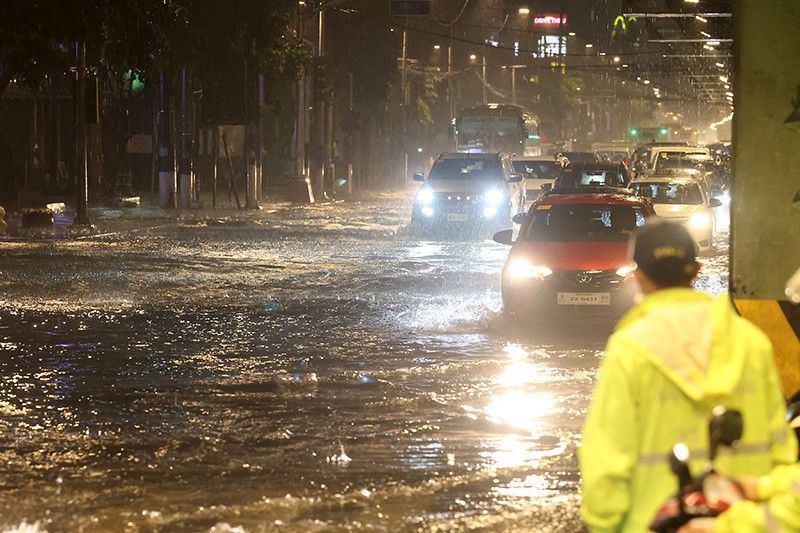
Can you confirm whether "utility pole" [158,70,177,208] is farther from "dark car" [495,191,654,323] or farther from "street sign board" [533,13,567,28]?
"street sign board" [533,13,567,28]

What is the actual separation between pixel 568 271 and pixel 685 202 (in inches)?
525

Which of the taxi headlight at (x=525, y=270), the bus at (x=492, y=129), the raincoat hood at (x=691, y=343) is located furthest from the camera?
the bus at (x=492, y=129)

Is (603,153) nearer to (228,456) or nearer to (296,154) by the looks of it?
(296,154)

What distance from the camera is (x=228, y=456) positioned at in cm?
995

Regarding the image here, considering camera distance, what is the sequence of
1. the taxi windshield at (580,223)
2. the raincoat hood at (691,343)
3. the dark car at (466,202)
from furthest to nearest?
the dark car at (466,202) → the taxi windshield at (580,223) → the raincoat hood at (691,343)

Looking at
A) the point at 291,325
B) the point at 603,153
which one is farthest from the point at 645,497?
the point at 603,153

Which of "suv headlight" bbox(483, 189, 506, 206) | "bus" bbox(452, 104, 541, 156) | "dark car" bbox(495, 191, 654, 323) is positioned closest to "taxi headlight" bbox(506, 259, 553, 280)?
"dark car" bbox(495, 191, 654, 323)

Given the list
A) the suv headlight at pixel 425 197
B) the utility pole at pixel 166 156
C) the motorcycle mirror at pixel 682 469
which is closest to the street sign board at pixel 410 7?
the utility pole at pixel 166 156

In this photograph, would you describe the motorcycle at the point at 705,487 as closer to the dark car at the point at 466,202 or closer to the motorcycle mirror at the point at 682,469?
the motorcycle mirror at the point at 682,469

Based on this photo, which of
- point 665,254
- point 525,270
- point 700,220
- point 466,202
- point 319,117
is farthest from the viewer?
point 319,117

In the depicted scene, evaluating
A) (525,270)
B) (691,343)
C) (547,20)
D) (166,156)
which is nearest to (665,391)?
(691,343)

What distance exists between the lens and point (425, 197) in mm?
34938

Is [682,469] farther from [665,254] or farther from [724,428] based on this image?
[665,254]

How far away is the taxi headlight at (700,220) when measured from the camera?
94.5 ft
